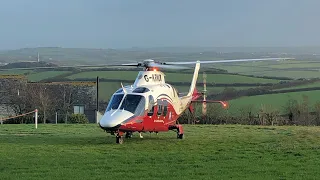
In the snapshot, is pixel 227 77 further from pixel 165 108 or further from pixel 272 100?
pixel 165 108

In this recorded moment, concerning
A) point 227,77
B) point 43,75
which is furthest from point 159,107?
point 43,75

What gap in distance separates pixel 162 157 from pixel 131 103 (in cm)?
476

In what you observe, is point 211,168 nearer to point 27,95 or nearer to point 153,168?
point 153,168

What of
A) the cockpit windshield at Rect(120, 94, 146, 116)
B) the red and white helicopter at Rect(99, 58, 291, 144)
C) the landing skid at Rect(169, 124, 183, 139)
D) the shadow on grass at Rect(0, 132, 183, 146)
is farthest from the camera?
the landing skid at Rect(169, 124, 183, 139)

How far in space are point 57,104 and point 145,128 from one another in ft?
95.6

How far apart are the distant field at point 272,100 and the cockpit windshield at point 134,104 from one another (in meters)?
21.5

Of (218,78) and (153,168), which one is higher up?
(218,78)

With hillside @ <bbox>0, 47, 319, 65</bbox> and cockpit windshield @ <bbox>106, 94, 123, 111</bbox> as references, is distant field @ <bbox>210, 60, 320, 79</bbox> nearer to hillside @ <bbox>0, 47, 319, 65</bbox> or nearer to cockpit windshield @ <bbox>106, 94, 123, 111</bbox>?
hillside @ <bbox>0, 47, 319, 65</bbox>

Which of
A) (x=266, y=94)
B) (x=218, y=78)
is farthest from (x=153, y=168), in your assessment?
(x=218, y=78)

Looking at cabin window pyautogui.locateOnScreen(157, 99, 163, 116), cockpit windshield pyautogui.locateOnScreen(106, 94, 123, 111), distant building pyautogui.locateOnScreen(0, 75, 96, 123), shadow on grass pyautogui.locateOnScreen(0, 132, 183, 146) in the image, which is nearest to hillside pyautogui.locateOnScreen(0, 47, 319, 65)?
distant building pyautogui.locateOnScreen(0, 75, 96, 123)

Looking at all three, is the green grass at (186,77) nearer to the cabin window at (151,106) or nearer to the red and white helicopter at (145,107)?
the red and white helicopter at (145,107)

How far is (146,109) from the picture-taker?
63.6ft

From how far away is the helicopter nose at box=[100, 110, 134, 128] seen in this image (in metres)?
18.1

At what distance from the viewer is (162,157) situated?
575 inches
